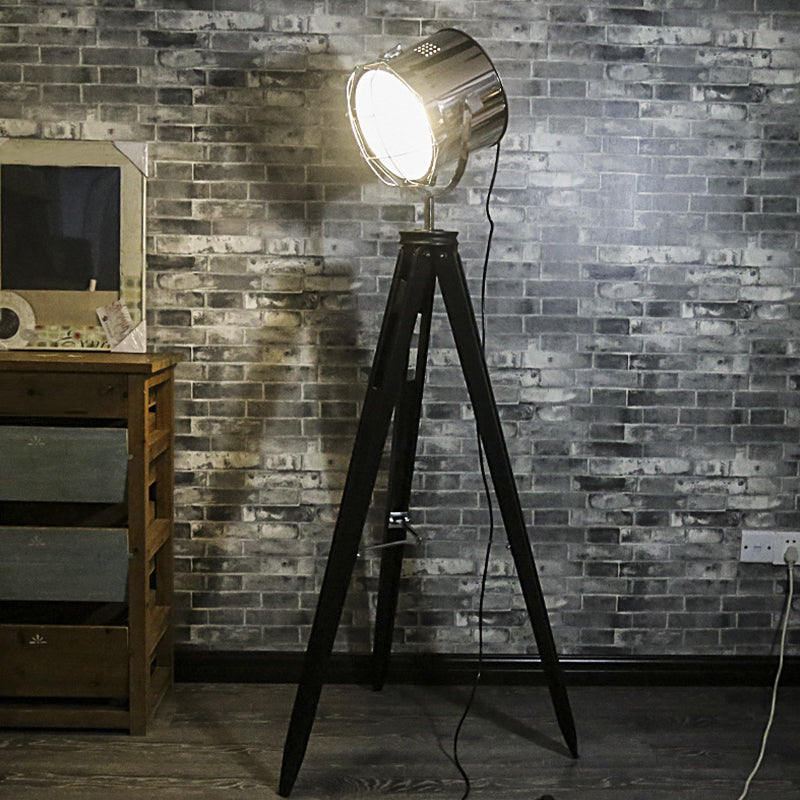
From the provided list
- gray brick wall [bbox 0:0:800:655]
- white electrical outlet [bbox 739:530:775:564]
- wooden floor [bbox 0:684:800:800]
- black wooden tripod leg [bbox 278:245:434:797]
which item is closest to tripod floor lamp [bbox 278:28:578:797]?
black wooden tripod leg [bbox 278:245:434:797]

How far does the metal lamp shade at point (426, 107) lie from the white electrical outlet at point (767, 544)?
59.8 inches

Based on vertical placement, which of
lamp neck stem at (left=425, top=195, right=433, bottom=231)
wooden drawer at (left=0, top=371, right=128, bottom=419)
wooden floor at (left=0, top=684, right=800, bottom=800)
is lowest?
wooden floor at (left=0, top=684, right=800, bottom=800)

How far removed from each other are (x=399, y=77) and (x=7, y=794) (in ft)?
6.33

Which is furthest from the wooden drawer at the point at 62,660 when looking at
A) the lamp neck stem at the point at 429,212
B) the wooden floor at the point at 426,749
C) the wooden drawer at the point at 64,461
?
→ the lamp neck stem at the point at 429,212

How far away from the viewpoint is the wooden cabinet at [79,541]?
250cm

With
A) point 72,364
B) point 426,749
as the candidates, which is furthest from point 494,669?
point 72,364

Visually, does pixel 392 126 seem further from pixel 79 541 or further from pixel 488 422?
pixel 79 541

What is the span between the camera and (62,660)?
2.56 meters

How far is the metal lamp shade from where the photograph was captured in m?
2.18

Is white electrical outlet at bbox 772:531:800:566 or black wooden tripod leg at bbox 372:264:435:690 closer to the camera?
black wooden tripod leg at bbox 372:264:435:690

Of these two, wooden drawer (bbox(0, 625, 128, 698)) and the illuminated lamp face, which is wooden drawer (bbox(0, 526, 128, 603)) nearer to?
wooden drawer (bbox(0, 625, 128, 698))

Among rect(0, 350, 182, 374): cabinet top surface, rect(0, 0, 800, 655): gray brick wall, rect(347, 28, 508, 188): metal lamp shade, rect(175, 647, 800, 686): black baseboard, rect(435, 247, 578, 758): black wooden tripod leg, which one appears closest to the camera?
rect(347, 28, 508, 188): metal lamp shade

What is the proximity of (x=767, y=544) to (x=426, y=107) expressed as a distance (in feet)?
5.80

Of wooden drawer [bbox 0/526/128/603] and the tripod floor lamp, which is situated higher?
the tripod floor lamp
